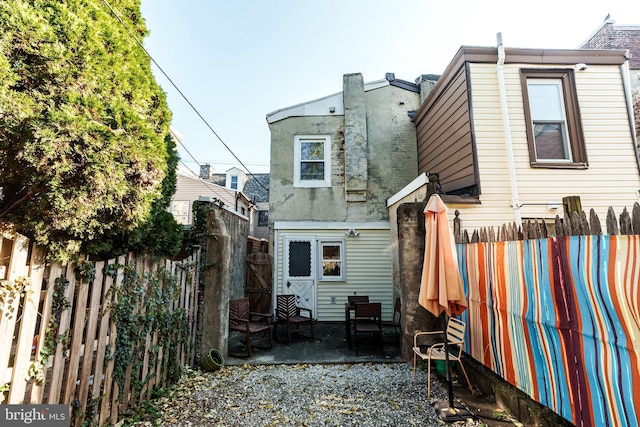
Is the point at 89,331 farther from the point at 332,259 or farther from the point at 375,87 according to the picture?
the point at 375,87

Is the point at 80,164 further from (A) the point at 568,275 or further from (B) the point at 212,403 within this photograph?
(A) the point at 568,275

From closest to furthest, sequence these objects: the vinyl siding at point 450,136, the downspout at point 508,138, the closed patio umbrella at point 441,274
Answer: the closed patio umbrella at point 441,274 < the downspout at point 508,138 < the vinyl siding at point 450,136

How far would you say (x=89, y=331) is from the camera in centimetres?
271

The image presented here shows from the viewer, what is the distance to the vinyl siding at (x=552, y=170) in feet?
19.5

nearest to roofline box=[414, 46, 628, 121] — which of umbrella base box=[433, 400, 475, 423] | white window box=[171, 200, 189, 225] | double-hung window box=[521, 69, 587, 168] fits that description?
double-hung window box=[521, 69, 587, 168]

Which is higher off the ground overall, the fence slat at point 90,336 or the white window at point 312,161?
the white window at point 312,161

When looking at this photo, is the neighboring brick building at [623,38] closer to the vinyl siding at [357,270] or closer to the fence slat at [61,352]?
the vinyl siding at [357,270]

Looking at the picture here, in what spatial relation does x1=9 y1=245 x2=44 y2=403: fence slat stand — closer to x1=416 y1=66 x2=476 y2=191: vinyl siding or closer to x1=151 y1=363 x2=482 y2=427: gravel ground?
x1=151 y1=363 x2=482 y2=427: gravel ground

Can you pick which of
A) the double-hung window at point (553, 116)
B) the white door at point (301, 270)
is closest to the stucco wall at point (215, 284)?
the white door at point (301, 270)

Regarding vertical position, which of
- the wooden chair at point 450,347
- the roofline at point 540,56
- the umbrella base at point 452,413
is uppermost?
the roofline at point 540,56

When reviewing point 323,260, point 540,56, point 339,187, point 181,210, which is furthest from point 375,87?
point 181,210

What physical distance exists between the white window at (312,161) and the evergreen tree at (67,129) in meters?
6.32

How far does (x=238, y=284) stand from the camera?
7.54 meters

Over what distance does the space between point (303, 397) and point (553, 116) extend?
7.68m
